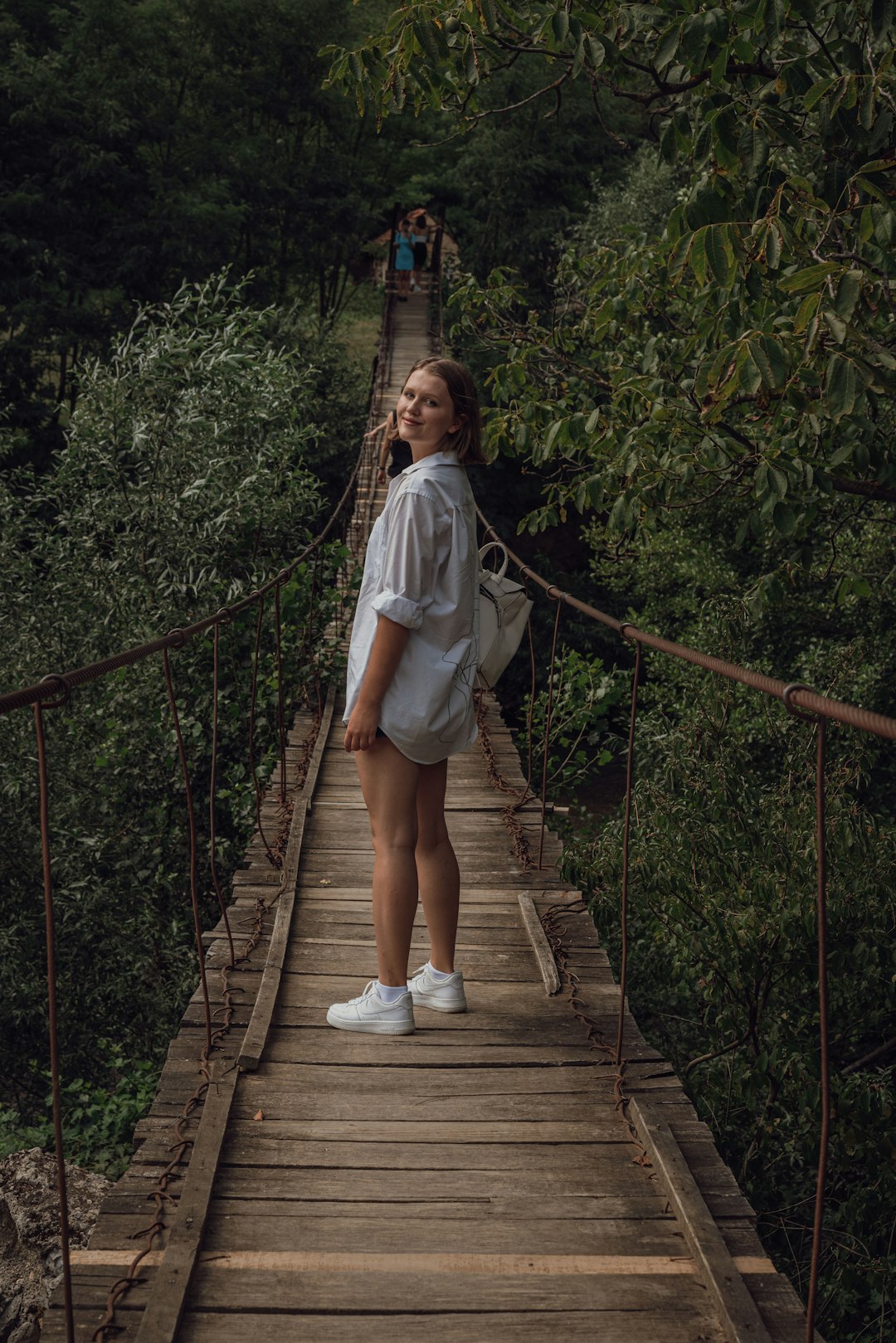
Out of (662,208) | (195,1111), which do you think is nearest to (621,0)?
(195,1111)

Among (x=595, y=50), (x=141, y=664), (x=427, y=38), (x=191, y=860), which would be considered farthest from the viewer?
(x=141, y=664)

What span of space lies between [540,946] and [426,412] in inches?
60.0

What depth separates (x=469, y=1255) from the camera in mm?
1920

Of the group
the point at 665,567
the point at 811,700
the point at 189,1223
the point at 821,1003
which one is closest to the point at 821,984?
the point at 821,1003

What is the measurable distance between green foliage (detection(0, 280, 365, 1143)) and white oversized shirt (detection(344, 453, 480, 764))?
3.61 m

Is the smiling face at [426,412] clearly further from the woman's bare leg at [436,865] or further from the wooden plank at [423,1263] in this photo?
the wooden plank at [423,1263]

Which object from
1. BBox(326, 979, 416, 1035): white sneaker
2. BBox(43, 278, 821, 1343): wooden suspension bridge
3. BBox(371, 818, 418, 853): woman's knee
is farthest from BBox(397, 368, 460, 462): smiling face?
BBox(43, 278, 821, 1343): wooden suspension bridge

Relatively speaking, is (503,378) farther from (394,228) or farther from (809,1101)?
(394,228)

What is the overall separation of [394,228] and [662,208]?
316 inches

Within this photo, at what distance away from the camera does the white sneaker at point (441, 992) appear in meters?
2.85

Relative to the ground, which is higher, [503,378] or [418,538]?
[503,378]

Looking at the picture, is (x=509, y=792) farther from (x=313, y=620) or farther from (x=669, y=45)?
(x=669, y=45)

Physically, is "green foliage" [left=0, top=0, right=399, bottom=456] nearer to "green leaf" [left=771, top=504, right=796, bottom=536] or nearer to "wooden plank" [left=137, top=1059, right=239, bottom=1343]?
"green leaf" [left=771, top=504, right=796, bottom=536]

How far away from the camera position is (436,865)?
275 cm
